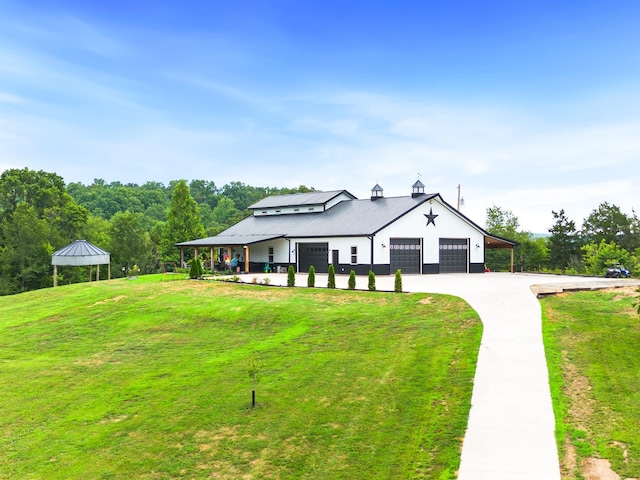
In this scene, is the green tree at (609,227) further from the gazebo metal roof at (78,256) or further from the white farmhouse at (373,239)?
the gazebo metal roof at (78,256)

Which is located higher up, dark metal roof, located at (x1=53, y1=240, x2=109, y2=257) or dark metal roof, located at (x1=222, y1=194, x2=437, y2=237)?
dark metal roof, located at (x1=222, y1=194, x2=437, y2=237)

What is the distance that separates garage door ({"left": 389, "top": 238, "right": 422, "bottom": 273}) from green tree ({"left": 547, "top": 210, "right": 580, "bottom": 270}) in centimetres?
2944

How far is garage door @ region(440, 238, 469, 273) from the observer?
36719 mm

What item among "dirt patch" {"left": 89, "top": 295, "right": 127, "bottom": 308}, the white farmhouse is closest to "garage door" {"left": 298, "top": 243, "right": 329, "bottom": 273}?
the white farmhouse

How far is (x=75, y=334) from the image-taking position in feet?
69.1

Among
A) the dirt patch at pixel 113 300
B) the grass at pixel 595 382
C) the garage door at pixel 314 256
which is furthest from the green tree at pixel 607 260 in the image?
the dirt patch at pixel 113 300

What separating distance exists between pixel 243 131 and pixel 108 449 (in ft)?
133

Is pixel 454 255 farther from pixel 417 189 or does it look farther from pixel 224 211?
pixel 224 211

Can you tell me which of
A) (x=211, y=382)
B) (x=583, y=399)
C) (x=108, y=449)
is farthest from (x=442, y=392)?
(x=108, y=449)

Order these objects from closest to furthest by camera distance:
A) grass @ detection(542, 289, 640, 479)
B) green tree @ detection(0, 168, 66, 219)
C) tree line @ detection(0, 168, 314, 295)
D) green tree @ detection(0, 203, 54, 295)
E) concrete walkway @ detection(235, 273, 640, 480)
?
concrete walkway @ detection(235, 273, 640, 480) < grass @ detection(542, 289, 640, 479) < green tree @ detection(0, 203, 54, 295) < tree line @ detection(0, 168, 314, 295) < green tree @ detection(0, 168, 66, 219)

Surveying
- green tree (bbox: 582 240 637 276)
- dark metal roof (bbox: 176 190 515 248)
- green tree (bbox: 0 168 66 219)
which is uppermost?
green tree (bbox: 0 168 66 219)

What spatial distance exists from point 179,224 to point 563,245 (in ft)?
142

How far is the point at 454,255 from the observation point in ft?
122

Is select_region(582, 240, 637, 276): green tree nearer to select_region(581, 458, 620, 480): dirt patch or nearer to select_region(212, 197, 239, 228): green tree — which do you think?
select_region(581, 458, 620, 480): dirt patch
